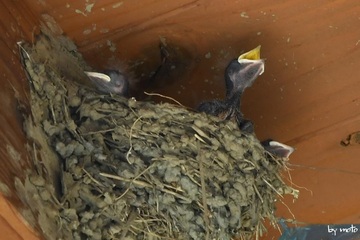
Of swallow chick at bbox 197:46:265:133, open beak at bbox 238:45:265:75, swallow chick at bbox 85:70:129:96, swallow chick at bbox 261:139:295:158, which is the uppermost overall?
swallow chick at bbox 85:70:129:96

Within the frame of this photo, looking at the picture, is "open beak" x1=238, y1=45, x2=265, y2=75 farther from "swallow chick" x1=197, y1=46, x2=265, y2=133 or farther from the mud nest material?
the mud nest material

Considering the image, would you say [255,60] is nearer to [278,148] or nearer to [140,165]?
[278,148]

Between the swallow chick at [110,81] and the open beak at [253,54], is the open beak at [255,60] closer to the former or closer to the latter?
the open beak at [253,54]

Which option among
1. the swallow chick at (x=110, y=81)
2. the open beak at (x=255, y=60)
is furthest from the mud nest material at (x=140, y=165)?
the open beak at (x=255, y=60)

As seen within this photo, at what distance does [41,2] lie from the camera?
2.03 meters

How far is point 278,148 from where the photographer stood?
2.27 meters

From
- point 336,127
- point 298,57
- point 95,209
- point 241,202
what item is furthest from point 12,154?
point 336,127

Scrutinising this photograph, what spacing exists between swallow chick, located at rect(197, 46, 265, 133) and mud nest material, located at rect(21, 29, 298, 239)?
0.44ft

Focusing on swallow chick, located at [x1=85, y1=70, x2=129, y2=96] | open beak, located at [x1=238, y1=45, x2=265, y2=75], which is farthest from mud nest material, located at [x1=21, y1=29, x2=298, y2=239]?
open beak, located at [x1=238, y1=45, x2=265, y2=75]

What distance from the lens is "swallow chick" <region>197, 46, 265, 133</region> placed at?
221cm

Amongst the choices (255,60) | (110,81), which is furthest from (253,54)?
(110,81)

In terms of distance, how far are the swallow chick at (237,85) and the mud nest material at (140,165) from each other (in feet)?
0.44

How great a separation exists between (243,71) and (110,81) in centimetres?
36

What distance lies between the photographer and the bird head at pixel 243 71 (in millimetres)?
2199
